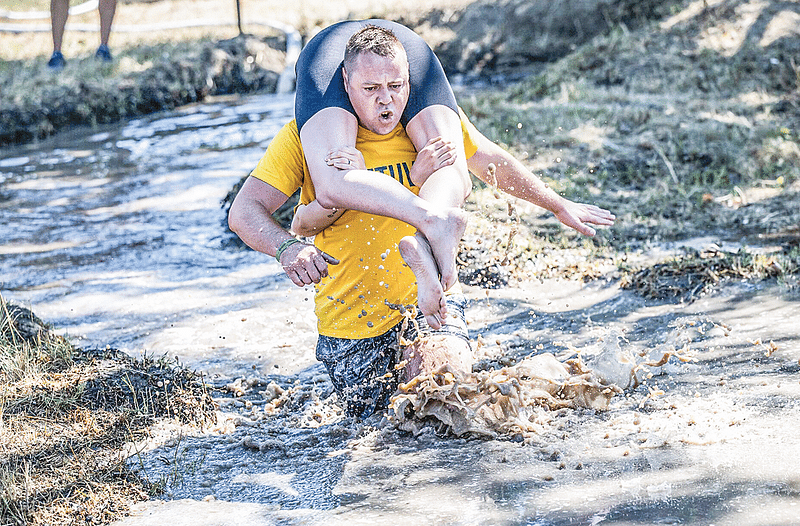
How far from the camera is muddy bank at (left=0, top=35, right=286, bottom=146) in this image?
10.2 metres

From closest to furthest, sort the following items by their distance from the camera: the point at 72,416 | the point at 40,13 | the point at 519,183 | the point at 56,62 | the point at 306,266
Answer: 1. the point at 306,266
2. the point at 72,416
3. the point at 519,183
4. the point at 56,62
5. the point at 40,13

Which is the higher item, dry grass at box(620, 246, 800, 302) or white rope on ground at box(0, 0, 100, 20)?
white rope on ground at box(0, 0, 100, 20)

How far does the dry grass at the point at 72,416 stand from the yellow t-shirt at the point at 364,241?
2.74ft

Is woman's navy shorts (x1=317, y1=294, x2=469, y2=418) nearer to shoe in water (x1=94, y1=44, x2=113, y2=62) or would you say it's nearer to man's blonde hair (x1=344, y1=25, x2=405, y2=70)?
man's blonde hair (x1=344, y1=25, x2=405, y2=70)

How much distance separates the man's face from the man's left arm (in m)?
0.43

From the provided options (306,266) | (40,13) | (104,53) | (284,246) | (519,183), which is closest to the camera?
(306,266)

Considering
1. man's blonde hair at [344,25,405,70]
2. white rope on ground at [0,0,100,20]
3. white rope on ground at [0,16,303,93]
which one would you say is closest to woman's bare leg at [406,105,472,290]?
man's blonde hair at [344,25,405,70]

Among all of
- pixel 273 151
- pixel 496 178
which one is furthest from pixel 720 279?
pixel 273 151

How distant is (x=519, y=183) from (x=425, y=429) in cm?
115

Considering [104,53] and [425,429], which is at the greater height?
[104,53]

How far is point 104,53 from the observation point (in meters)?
11.2

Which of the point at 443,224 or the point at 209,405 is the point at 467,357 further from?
the point at 209,405

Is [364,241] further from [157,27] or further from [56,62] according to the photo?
[157,27]

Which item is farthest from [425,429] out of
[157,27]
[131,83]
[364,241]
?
[157,27]
